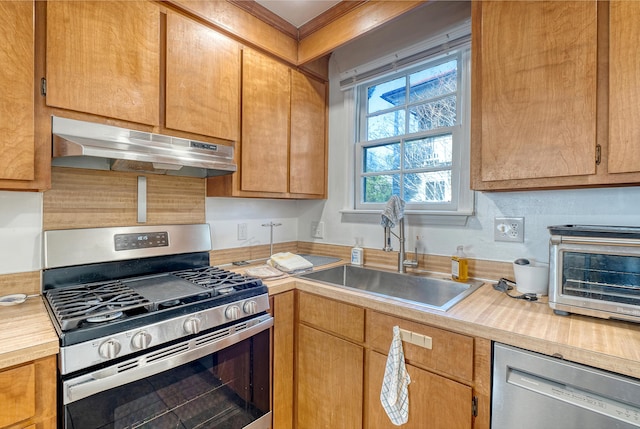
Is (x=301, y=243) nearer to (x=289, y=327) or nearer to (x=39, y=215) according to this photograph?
(x=289, y=327)

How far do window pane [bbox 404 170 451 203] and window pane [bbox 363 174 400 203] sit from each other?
0.08m

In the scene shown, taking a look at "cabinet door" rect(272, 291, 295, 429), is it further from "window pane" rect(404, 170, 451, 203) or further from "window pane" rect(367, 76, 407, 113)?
"window pane" rect(367, 76, 407, 113)

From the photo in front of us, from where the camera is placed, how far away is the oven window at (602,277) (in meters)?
0.96

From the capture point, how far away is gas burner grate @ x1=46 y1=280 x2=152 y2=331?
970 millimetres

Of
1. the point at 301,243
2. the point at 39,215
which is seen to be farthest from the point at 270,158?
the point at 39,215

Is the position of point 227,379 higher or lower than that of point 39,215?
lower

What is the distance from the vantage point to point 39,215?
131 cm

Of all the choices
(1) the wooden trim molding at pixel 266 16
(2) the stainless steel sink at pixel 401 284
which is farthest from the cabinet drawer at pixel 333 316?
(1) the wooden trim molding at pixel 266 16

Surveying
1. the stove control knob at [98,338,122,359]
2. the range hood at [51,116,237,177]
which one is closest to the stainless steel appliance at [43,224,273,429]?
the stove control knob at [98,338,122,359]

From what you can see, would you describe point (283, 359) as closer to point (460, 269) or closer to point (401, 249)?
point (401, 249)

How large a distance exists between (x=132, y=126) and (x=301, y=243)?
1.46 meters

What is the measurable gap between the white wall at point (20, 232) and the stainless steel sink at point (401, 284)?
4.08ft

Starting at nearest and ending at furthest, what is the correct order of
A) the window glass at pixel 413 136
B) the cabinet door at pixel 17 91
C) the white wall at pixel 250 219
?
the cabinet door at pixel 17 91 < the window glass at pixel 413 136 < the white wall at pixel 250 219

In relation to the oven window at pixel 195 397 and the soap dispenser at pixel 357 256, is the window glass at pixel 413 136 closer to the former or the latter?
the soap dispenser at pixel 357 256
